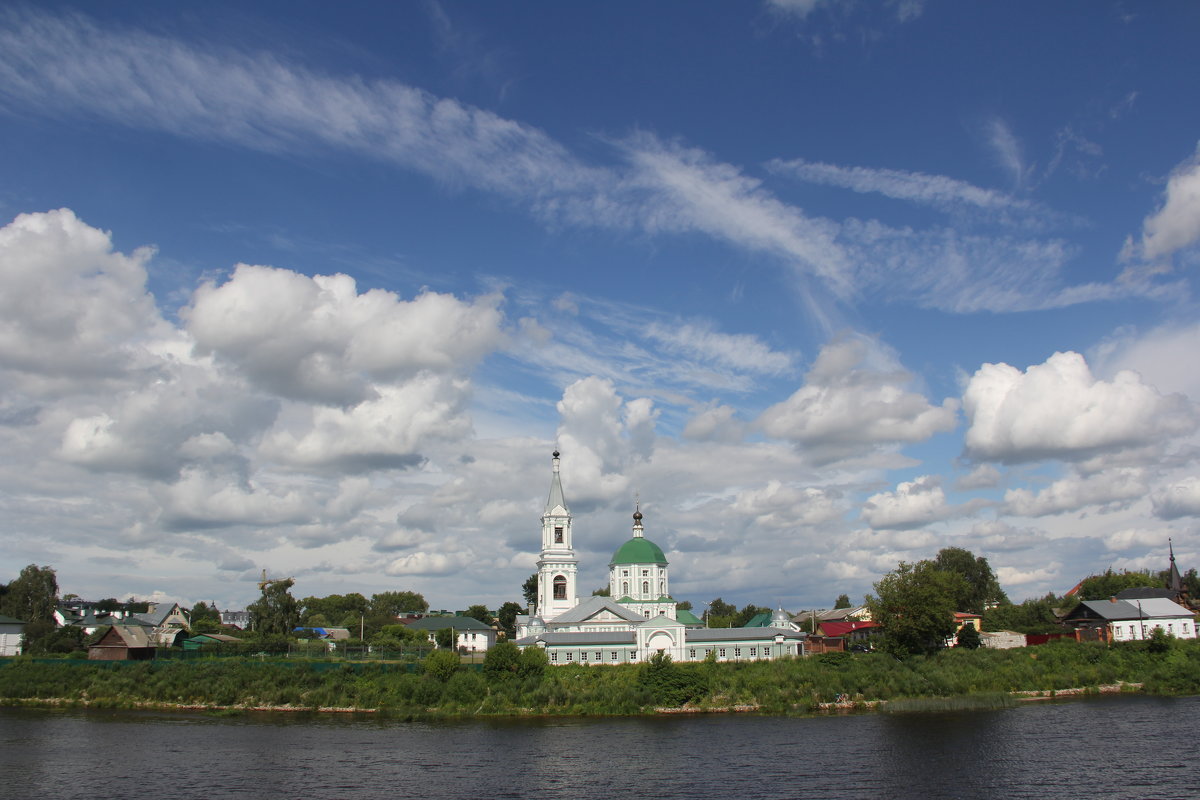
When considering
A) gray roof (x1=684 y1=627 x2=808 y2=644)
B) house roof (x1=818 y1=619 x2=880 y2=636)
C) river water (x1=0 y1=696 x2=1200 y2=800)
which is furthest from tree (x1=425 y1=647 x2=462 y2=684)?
house roof (x1=818 y1=619 x2=880 y2=636)

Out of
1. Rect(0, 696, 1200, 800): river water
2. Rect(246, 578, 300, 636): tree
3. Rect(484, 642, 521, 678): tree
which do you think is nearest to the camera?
Rect(0, 696, 1200, 800): river water

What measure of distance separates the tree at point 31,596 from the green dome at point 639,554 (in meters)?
71.9

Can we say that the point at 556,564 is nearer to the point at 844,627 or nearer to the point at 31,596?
the point at 844,627

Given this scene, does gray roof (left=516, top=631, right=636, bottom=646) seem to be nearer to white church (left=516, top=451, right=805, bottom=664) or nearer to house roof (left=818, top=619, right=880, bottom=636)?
white church (left=516, top=451, right=805, bottom=664)

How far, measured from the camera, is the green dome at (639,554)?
352 feet

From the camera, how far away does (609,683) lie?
6731cm

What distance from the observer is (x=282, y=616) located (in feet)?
327

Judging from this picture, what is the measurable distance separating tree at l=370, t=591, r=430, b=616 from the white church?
8630cm

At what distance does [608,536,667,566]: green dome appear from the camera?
107188mm

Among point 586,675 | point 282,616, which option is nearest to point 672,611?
point 586,675

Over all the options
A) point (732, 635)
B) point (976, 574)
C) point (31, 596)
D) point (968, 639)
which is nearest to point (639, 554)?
point (732, 635)

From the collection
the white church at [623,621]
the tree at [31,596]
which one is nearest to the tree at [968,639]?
the white church at [623,621]

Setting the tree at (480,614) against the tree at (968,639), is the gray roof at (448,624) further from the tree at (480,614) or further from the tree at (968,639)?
the tree at (968,639)

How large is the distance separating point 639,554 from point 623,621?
19567mm
